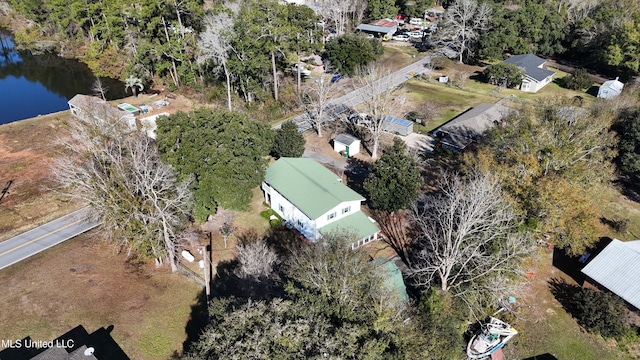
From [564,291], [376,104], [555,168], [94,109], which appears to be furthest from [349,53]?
[564,291]

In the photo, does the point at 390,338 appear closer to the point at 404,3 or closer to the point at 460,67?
the point at 460,67

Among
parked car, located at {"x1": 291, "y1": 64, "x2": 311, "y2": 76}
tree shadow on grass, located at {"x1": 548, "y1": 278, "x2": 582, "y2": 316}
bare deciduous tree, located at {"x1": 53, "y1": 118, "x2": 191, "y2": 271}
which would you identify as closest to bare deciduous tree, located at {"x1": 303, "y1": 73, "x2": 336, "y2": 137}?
parked car, located at {"x1": 291, "y1": 64, "x2": 311, "y2": 76}

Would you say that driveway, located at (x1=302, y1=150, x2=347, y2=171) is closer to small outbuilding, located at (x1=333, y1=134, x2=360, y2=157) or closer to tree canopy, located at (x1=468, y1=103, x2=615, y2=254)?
small outbuilding, located at (x1=333, y1=134, x2=360, y2=157)

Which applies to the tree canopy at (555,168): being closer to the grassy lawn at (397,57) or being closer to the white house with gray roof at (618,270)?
the white house with gray roof at (618,270)

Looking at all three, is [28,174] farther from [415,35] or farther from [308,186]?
[415,35]

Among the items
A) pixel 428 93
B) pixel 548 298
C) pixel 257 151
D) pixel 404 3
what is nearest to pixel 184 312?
pixel 257 151

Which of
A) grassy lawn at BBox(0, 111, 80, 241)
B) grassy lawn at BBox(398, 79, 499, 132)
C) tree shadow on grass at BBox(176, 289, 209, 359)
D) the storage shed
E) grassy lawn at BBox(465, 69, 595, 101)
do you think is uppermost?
grassy lawn at BBox(0, 111, 80, 241)
